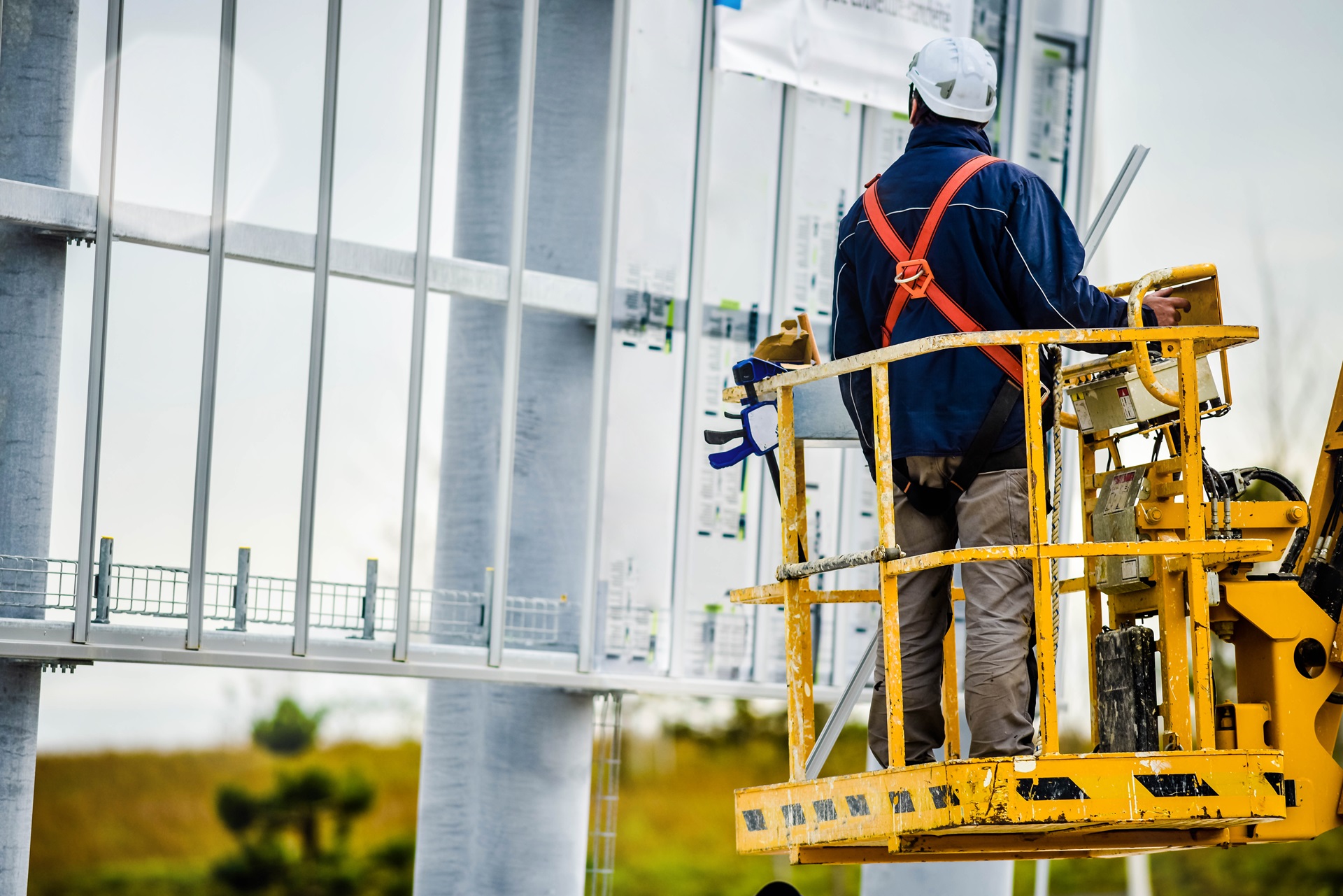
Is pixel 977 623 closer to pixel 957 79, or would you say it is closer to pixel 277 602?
pixel 957 79

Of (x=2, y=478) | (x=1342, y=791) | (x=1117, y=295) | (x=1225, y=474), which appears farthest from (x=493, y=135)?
(x=1342, y=791)

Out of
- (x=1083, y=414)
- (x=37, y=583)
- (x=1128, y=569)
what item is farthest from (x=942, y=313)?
(x=37, y=583)

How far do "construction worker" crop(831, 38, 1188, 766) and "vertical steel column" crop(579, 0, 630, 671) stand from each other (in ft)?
12.8

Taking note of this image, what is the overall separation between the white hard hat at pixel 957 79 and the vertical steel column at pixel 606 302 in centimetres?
405

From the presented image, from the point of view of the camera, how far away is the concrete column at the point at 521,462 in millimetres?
8883

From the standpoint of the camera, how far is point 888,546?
472cm

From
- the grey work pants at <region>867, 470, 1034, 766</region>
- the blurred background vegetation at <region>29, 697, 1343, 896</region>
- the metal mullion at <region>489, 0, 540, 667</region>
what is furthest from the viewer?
the blurred background vegetation at <region>29, 697, 1343, 896</region>

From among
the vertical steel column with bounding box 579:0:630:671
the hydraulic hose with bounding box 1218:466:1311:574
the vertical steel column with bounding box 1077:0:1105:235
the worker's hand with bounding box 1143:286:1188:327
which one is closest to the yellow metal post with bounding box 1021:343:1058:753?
the worker's hand with bounding box 1143:286:1188:327

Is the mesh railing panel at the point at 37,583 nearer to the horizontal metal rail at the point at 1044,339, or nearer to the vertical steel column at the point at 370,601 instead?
the vertical steel column at the point at 370,601

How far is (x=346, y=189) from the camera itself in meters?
8.21

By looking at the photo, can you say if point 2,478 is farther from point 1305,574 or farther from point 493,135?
point 1305,574

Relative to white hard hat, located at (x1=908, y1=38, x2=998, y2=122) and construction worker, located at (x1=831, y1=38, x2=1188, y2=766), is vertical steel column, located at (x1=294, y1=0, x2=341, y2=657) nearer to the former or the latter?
construction worker, located at (x1=831, y1=38, x2=1188, y2=766)

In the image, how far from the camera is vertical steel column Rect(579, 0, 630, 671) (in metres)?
8.90

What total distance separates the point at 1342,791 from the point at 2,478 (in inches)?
248
